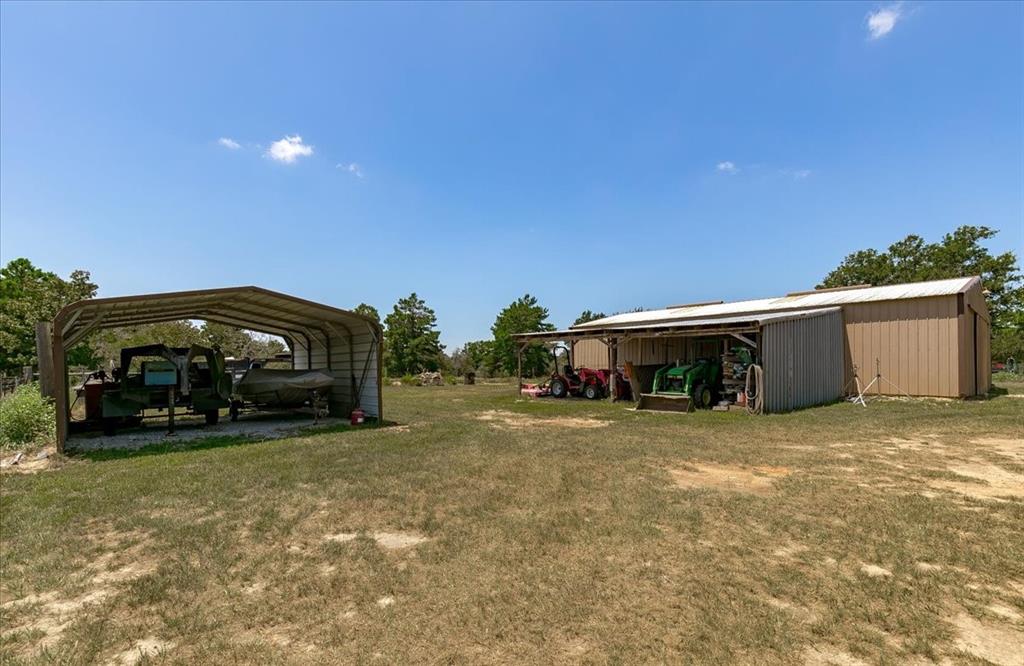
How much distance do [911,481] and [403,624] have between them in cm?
554

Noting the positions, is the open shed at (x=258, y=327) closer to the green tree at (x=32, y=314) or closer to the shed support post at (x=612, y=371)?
the shed support post at (x=612, y=371)

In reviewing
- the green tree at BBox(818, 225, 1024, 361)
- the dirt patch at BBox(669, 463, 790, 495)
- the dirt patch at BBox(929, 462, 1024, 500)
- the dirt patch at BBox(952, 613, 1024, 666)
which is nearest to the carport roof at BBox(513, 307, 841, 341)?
the dirt patch at BBox(929, 462, 1024, 500)

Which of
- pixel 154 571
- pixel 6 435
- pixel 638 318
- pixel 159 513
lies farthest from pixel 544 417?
pixel 638 318

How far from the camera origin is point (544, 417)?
1211cm

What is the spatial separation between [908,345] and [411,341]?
25038 millimetres

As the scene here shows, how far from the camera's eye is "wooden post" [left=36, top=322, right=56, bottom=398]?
945cm

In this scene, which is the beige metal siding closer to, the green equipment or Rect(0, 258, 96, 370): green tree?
the green equipment

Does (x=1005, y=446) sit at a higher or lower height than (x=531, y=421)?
higher

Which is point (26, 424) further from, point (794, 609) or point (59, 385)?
point (794, 609)

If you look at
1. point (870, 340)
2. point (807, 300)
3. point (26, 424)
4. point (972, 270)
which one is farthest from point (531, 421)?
point (972, 270)

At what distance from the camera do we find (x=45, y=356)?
967 centimetres

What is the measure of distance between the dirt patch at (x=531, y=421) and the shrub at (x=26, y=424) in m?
8.21

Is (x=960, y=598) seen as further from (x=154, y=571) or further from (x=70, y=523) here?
(x=70, y=523)

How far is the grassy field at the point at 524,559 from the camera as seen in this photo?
2561 millimetres
